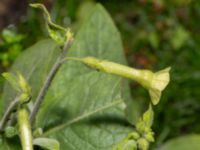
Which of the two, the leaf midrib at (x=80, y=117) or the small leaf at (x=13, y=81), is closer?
the small leaf at (x=13, y=81)

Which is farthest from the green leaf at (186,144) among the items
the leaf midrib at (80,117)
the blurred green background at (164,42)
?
the leaf midrib at (80,117)

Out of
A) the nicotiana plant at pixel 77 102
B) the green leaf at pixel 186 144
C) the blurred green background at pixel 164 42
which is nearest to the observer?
the nicotiana plant at pixel 77 102

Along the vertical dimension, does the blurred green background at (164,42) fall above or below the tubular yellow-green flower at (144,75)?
below

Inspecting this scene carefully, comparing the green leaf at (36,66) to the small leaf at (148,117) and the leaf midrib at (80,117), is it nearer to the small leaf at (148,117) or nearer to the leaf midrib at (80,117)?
the leaf midrib at (80,117)

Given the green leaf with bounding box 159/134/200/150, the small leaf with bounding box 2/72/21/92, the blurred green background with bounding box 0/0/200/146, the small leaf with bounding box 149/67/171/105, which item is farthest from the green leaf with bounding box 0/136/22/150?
the blurred green background with bounding box 0/0/200/146

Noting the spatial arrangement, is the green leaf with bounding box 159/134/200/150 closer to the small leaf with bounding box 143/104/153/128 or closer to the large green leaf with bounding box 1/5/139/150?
the large green leaf with bounding box 1/5/139/150

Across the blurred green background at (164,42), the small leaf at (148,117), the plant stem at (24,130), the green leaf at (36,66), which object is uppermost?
the plant stem at (24,130)

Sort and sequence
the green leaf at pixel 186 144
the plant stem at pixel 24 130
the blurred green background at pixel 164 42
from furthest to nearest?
the blurred green background at pixel 164 42 < the green leaf at pixel 186 144 < the plant stem at pixel 24 130

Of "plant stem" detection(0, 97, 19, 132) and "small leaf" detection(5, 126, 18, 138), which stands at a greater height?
"plant stem" detection(0, 97, 19, 132)
